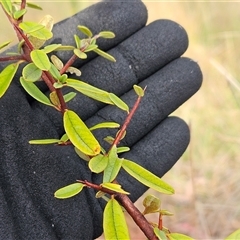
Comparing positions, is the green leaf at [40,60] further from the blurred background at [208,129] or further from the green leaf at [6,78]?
the blurred background at [208,129]

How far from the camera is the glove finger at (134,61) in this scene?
0.85 m

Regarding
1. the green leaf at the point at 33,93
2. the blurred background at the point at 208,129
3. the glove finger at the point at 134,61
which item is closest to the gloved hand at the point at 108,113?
the glove finger at the point at 134,61

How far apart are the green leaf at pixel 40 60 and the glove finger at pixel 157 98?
316 mm

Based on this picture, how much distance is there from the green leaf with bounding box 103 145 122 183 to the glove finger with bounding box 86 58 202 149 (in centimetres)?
30

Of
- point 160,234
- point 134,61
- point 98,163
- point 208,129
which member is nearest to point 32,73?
point 98,163

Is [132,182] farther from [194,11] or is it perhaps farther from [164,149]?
[194,11]

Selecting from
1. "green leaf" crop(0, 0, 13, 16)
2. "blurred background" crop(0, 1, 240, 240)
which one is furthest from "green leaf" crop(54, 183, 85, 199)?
"blurred background" crop(0, 1, 240, 240)

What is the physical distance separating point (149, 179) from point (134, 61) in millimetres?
403

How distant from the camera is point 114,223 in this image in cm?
48

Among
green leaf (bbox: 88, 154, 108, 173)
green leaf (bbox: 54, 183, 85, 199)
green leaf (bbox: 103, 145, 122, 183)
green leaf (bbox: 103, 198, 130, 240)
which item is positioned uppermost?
green leaf (bbox: 88, 154, 108, 173)

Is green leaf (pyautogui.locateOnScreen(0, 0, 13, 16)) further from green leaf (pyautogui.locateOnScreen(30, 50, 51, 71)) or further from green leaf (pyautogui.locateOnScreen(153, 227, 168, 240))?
green leaf (pyautogui.locateOnScreen(153, 227, 168, 240))

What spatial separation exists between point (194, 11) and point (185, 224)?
90 centimetres

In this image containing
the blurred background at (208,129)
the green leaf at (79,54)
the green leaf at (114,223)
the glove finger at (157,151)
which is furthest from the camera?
the blurred background at (208,129)

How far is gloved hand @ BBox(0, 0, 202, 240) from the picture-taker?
2.27ft
